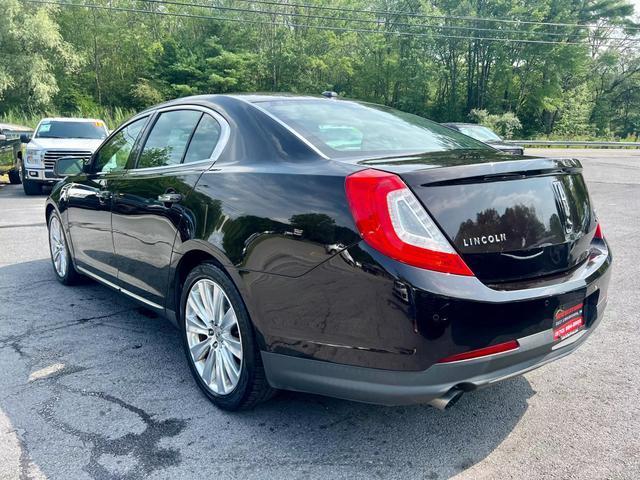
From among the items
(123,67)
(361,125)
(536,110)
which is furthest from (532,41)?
(361,125)

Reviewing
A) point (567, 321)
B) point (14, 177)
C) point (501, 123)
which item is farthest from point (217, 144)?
point (501, 123)

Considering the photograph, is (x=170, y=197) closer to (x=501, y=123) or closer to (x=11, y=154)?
(x=11, y=154)

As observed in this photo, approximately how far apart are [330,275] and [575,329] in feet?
4.07

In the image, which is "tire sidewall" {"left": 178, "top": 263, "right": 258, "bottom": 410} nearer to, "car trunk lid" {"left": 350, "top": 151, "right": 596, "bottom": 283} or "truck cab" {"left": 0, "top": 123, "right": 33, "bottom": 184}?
"car trunk lid" {"left": 350, "top": 151, "right": 596, "bottom": 283}

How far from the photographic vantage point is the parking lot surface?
2357mm

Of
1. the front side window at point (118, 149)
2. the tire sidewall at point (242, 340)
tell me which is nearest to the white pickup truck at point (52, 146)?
the front side window at point (118, 149)

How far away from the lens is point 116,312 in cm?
440

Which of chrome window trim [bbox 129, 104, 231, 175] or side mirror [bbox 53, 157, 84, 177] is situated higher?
chrome window trim [bbox 129, 104, 231, 175]

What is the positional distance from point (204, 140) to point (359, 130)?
0.94m

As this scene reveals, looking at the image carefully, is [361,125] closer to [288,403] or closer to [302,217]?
[302,217]

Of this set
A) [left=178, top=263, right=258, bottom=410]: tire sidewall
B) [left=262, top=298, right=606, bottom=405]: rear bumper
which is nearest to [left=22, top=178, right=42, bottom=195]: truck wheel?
[left=178, top=263, right=258, bottom=410]: tire sidewall

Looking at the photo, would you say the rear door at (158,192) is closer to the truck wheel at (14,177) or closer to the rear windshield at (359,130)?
the rear windshield at (359,130)

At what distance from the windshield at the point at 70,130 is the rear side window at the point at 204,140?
10856mm

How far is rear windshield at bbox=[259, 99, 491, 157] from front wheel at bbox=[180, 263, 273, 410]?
0.90 metres
